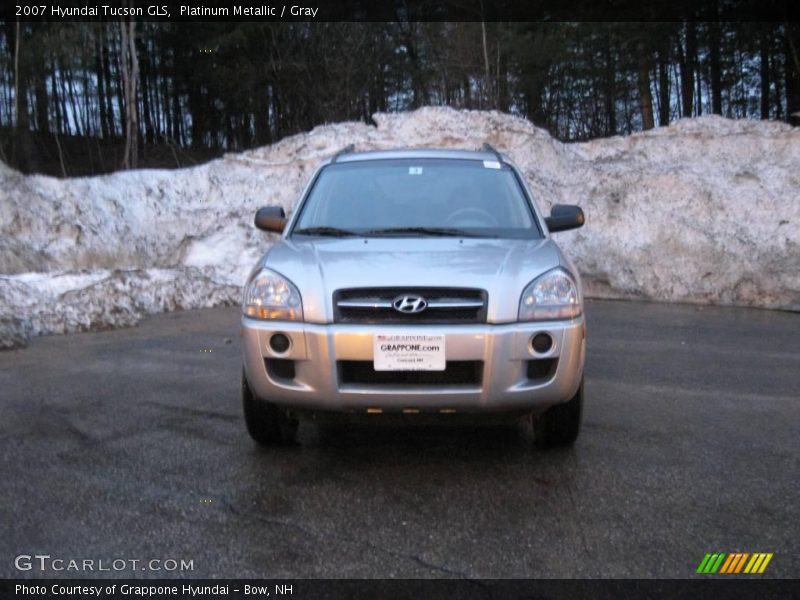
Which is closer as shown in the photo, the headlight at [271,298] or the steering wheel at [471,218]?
the headlight at [271,298]

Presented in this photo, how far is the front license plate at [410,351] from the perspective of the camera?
3527 mm

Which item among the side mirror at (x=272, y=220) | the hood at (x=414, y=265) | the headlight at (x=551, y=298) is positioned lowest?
the headlight at (x=551, y=298)

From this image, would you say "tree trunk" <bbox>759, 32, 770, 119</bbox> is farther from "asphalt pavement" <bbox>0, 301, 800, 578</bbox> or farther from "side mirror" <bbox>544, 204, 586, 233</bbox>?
"side mirror" <bbox>544, 204, 586, 233</bbox>

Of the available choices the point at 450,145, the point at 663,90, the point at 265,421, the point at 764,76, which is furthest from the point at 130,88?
the point at 764,76

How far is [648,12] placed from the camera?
21.1m

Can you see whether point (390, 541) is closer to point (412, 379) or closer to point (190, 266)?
point (412, 379)

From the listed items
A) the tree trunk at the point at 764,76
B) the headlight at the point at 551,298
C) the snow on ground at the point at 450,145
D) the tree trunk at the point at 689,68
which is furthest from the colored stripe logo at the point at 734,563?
the tree trunk at the point at 764,76

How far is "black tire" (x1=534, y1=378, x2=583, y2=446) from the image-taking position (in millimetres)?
4008

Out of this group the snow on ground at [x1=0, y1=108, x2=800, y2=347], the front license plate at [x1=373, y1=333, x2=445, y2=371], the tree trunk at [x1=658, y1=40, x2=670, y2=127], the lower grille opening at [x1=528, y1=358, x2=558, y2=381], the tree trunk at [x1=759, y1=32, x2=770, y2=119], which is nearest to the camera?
the front license plate at [x1=373, y1=333, x2=445, y2=371]

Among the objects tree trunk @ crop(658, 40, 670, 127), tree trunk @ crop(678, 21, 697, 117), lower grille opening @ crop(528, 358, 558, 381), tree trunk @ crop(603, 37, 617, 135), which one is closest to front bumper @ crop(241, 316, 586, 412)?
lower grille opening @ crop(528, 358, 558, 381)

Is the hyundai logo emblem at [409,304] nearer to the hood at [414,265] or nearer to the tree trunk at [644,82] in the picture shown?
the hood at [414,265]

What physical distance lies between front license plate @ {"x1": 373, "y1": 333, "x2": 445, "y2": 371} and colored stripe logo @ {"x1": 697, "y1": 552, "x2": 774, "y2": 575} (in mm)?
1343

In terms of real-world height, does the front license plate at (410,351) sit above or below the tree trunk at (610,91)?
below
